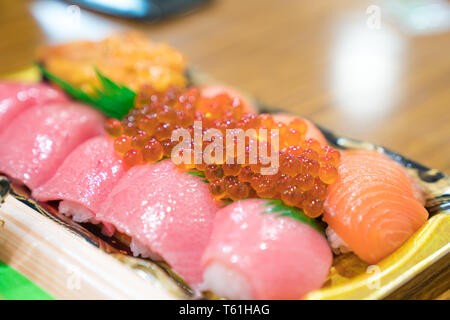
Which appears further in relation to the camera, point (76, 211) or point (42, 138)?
point (42, 138)

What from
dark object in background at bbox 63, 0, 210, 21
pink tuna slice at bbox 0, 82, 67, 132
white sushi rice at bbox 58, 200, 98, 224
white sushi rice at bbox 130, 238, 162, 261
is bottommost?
white sushi rice at bbox 130, 238, 162, 261

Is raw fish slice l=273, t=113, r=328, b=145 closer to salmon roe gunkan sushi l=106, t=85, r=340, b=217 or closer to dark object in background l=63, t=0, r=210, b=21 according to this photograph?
salmon roe gunkan sushi l=106, t=85, r=340, b=217

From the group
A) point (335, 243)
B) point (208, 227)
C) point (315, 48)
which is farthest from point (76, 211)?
point (315, 48)

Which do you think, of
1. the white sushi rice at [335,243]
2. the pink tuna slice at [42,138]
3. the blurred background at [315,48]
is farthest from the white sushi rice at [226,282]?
the blurred background at [315,48]

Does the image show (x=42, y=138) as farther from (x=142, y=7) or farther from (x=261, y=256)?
(x=142, y=7)

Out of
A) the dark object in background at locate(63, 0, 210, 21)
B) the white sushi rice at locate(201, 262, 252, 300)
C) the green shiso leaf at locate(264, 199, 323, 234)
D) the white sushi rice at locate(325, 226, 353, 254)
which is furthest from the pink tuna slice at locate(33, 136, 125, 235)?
the dark object in background at locate(63, 0, 210, 21)
